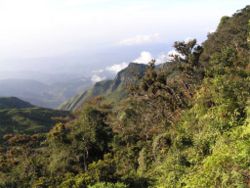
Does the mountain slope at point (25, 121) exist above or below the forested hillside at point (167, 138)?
below

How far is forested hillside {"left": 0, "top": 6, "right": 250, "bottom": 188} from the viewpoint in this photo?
67.6 ft

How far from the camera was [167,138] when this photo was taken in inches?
1261

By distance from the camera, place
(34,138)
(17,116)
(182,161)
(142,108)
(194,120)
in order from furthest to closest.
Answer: (17,116)
(34,138)
(142,108)
(194,120)
(182,161)

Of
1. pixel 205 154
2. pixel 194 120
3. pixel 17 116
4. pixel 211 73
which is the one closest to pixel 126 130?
pixel 211 73

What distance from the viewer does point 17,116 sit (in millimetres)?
137375

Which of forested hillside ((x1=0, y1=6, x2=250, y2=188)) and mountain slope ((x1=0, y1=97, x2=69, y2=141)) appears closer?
forested hillside ((x1=0, y1=6, x2=250, y2=188))

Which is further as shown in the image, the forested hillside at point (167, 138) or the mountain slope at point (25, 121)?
the mountain slope at point (25, 121)

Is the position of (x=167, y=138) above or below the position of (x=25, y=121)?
above

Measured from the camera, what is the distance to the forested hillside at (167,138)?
20594 mm

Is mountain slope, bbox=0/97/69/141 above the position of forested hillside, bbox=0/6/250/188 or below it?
below

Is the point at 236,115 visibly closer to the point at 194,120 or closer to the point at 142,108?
the point at 194,120

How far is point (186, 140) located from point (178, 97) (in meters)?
14.7

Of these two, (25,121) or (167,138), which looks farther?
(25,121)

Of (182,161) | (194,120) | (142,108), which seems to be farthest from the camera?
(142,108)
